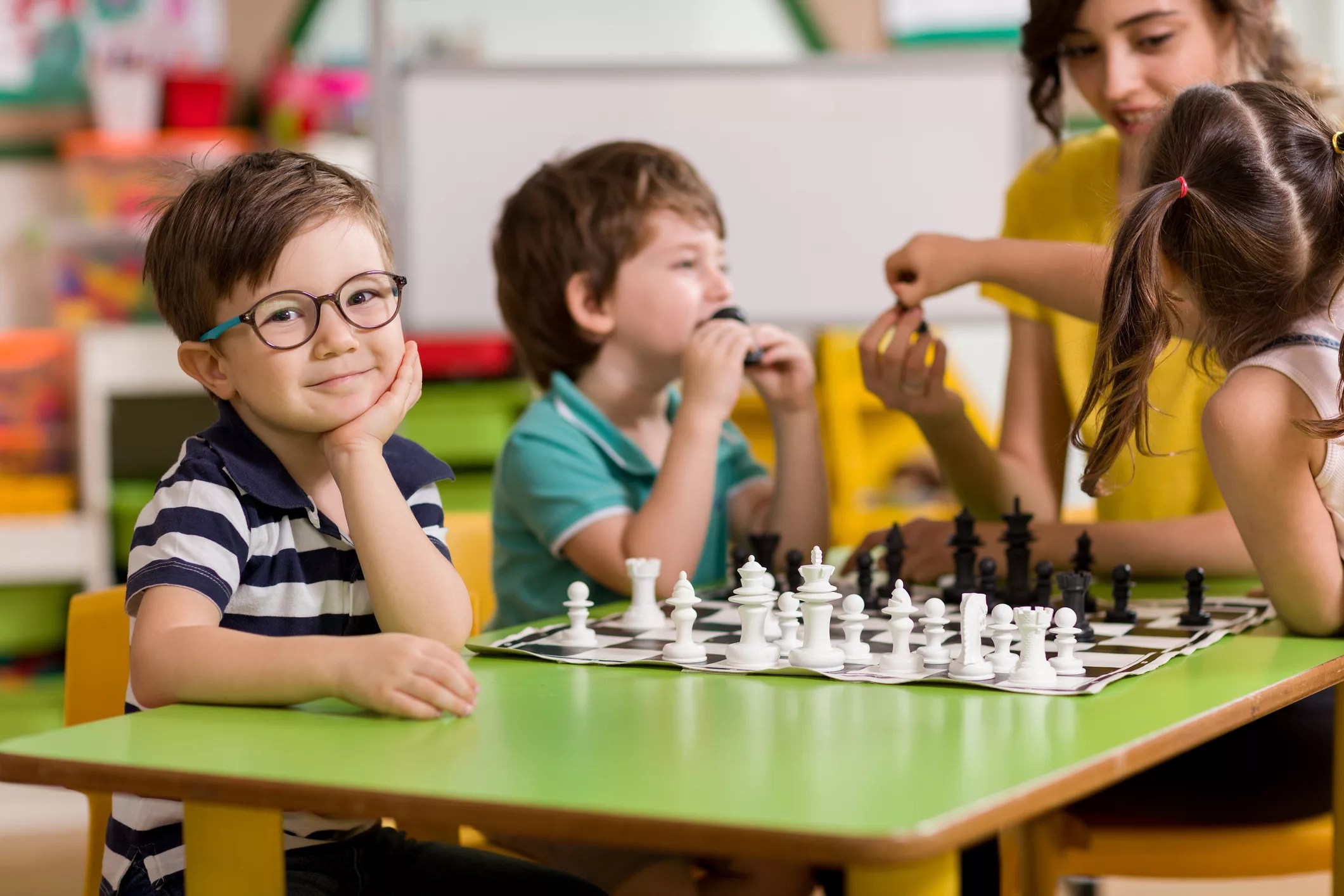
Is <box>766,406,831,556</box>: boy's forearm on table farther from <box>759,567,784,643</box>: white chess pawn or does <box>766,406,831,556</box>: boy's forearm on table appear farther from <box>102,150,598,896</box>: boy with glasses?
<box>102,150,598,896</box>: boy with glasses

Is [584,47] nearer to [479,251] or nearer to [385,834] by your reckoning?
[479,251]

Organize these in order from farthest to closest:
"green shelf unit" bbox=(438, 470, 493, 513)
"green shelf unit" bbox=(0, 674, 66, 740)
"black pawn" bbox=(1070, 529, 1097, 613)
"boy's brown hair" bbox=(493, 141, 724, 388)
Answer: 1. "green shelf unit" bbox=(438, 470, 493, 513)
2. "green shelf unit" bbox=(0, 674, 66, 740)
3. "boy's brown hair" bbox=(493, 141, 724, 388)
4. "black pawn" bbox=(1070, 529, 1097, 613)

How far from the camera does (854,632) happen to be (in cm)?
116

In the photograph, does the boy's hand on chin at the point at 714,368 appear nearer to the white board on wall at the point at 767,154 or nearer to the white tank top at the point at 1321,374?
the white tank top at the point at 1321,374

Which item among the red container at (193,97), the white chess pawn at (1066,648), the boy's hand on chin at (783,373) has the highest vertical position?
the red container at (193,97)

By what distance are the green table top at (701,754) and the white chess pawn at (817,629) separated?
1.2 inches

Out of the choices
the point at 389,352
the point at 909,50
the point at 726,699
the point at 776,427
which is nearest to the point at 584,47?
the point at 909,50

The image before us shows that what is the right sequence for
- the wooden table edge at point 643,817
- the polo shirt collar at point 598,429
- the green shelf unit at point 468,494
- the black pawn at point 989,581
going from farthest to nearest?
the green shelf unit at point 468,494, the polo shirt collar at point 598,429, the black pawn at point 989,581, the wooden table edge at point 643,817

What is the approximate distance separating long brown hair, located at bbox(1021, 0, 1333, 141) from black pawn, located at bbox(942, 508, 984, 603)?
2.18 feet

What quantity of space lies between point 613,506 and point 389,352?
0.46 metres

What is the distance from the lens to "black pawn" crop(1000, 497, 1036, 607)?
1431 mm

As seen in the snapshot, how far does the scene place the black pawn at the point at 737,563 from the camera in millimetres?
1585

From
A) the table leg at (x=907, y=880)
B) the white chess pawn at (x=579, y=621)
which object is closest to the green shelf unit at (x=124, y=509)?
the white chess pawn at (x=579, y=621)

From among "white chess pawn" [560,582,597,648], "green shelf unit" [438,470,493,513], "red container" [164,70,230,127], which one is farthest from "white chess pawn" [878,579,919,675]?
"red container" [164,70,230,127]
